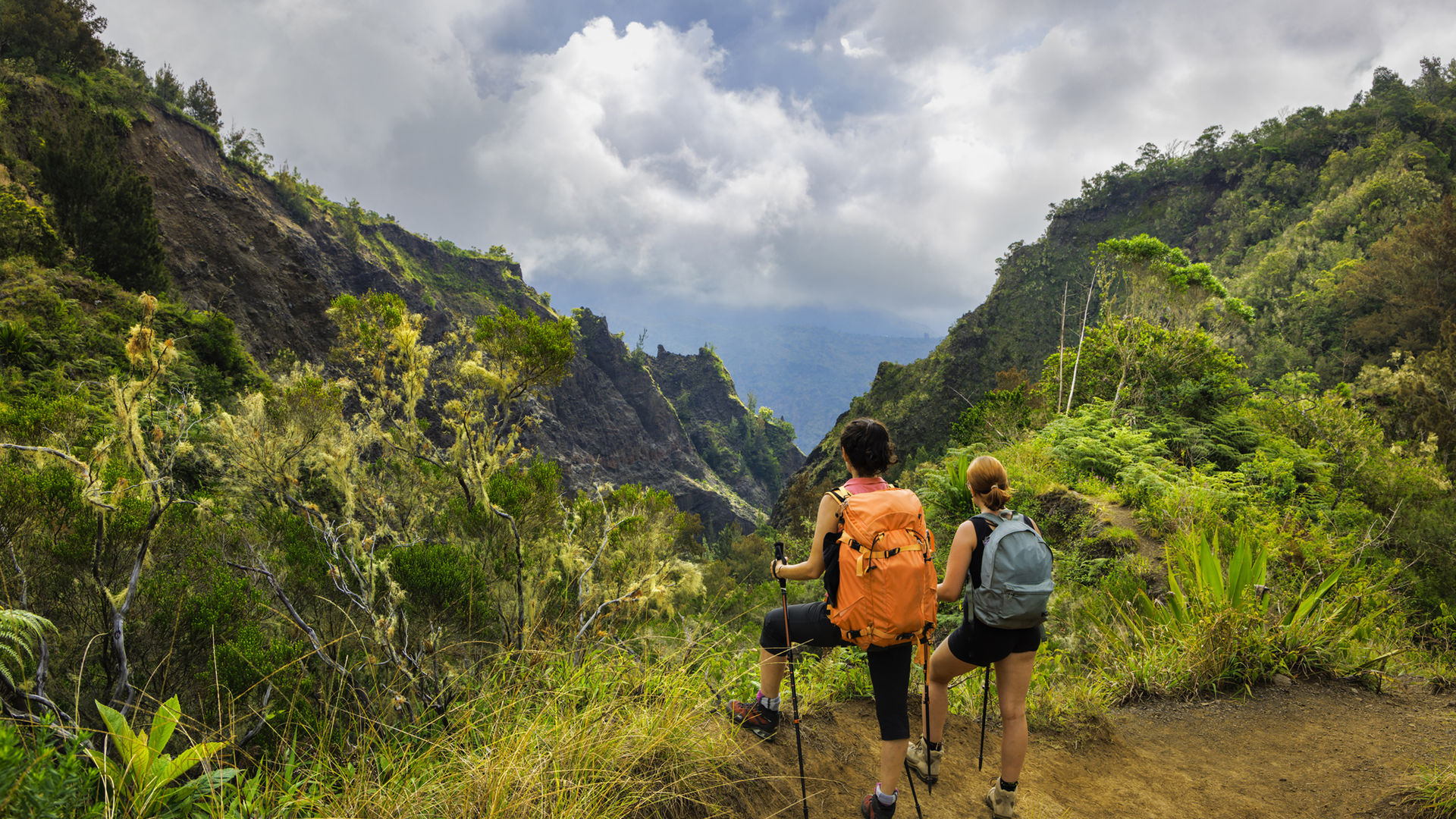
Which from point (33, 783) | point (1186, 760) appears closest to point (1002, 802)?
Result: point (1186, 760)

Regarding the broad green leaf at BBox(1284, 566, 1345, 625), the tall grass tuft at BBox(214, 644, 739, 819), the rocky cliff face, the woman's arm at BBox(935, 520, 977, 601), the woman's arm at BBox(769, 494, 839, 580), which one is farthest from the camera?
the rocky cliff face

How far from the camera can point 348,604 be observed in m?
4.70

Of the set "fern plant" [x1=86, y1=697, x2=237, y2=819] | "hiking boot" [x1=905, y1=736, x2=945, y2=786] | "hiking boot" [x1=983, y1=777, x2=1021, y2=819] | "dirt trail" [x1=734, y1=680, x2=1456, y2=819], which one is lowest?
"dirt trail" [x1=734, y1=680, x2=1456, y2=819]

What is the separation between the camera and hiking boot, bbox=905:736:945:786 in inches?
99.8

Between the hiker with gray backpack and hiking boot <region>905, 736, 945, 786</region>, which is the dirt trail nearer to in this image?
hiking boot <region>905, 736, 945, 786</region>

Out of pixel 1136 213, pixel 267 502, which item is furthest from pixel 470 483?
pixel 1136 213

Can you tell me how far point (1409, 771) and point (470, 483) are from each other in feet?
24.4

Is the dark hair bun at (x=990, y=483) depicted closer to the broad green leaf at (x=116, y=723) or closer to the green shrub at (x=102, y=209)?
the broad green leaf at (x=116, y=723)

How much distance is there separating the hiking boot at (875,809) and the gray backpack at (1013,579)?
2.69 ft

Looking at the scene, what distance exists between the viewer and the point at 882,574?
6.64ft

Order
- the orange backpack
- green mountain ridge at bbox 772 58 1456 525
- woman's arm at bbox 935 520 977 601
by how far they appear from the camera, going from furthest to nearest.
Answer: green mountain ridge at bbox 772 58 1456 525 < woman's arm at bbox 935 520 977 601 < the orange backpack

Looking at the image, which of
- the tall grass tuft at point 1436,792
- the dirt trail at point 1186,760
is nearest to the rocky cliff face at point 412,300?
the dirt trail at point 1186,760

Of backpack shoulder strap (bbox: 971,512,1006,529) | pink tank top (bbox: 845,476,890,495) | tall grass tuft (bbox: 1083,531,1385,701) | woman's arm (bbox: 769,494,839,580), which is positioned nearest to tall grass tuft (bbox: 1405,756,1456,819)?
tall grass tuft (bbox: 1083,531,1385,701)

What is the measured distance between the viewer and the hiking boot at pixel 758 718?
2486mm
